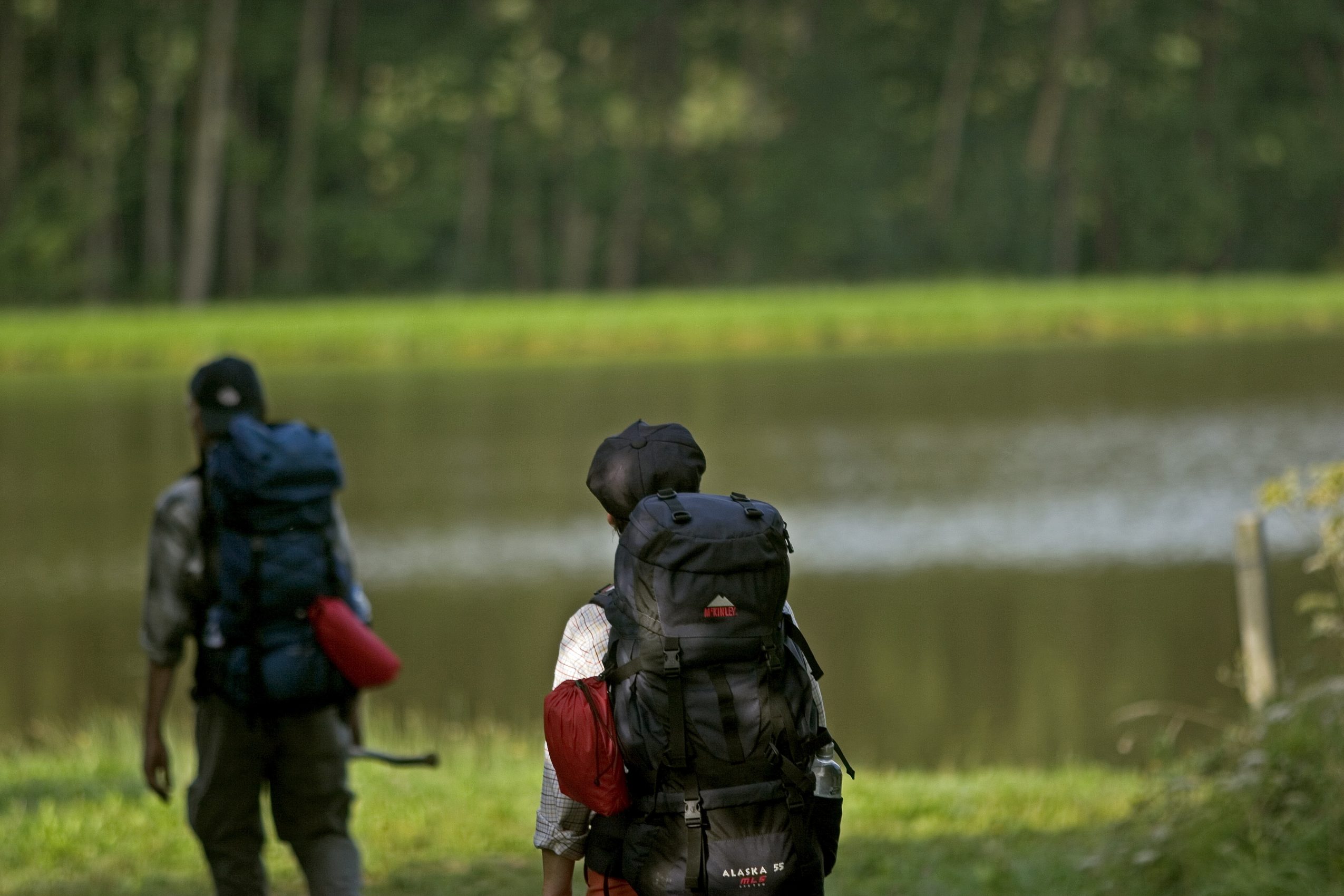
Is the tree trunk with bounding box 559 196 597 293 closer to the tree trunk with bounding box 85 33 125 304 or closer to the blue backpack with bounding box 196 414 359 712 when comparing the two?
the tree trunk with bounding box 85 33 125 304

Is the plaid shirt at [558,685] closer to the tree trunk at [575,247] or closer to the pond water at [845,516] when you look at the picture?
the pond water at [845,516]

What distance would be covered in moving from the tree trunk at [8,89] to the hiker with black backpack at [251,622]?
3893 centimetres

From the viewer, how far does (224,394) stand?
425 cm

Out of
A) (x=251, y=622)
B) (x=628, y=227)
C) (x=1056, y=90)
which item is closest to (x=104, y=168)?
(x=628, y=227)

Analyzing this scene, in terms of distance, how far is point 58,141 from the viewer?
4259cm

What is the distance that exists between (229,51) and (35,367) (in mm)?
12519

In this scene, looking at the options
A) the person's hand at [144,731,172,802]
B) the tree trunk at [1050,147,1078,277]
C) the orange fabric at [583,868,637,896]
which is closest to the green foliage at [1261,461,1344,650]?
the orange fabric at [583,868,637,896]

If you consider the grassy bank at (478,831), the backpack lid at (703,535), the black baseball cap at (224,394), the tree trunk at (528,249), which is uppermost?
the tree trunk at (528,249)

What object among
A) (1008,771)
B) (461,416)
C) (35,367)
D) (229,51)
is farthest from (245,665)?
(229,51)

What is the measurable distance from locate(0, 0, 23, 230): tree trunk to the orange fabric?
40.4 meters

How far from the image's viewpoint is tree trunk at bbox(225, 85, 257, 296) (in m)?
42.8

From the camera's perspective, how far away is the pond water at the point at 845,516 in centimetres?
1015

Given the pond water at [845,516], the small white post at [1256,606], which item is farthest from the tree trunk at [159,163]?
the small white post at [1256,606]

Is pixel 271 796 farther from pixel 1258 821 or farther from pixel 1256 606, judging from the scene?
pixel 1256 606
